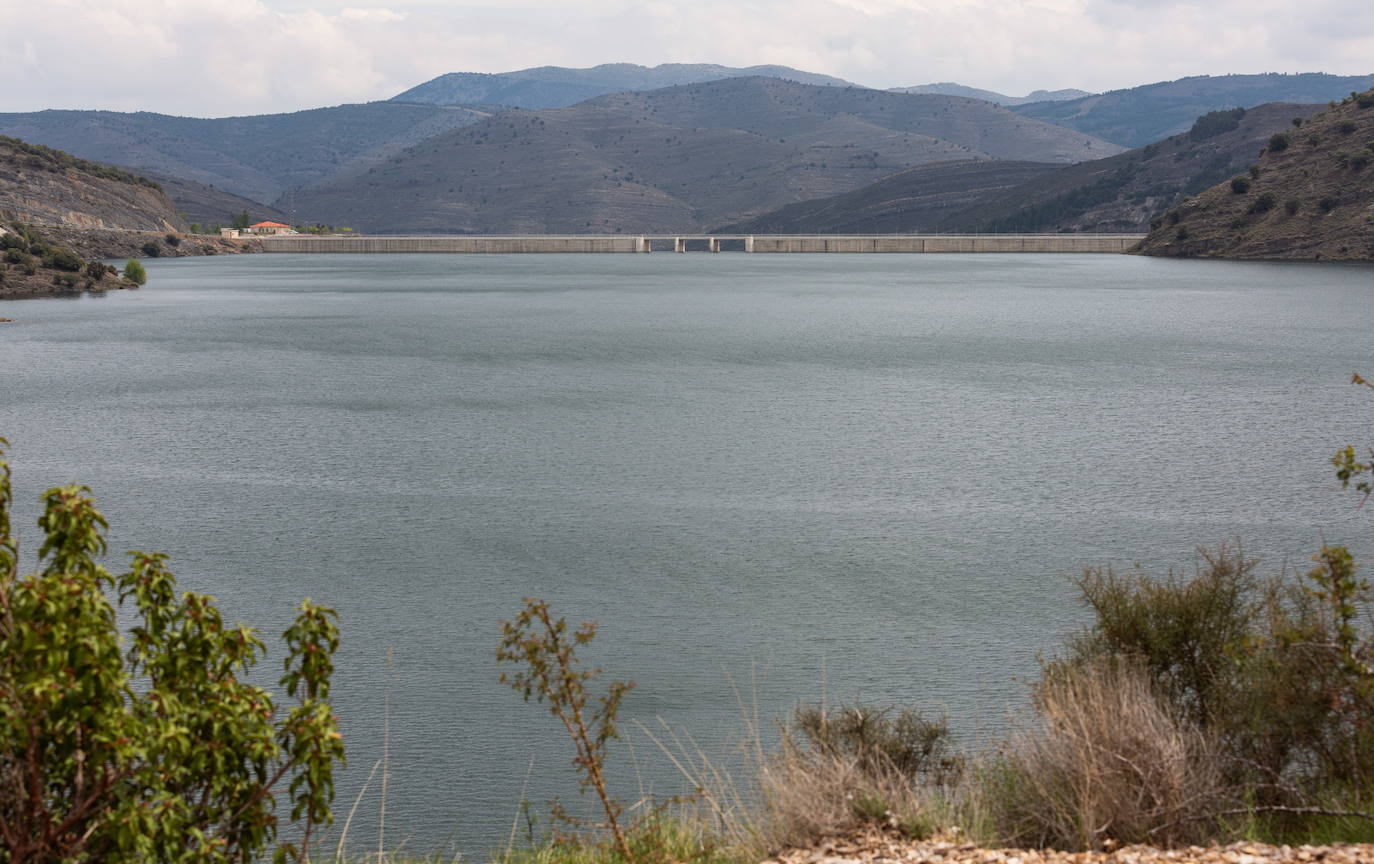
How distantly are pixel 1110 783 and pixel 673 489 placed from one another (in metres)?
17.2

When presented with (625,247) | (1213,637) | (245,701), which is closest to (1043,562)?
(1213,637)

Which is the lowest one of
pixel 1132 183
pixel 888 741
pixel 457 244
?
pixel 888 741

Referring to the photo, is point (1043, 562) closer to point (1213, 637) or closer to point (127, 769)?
point (1213, 637)

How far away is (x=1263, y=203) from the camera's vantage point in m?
102

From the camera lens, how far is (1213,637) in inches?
422

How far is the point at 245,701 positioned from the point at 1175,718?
659 cm

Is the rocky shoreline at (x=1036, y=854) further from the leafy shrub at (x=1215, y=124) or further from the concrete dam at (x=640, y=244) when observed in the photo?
the leafy shrub at (x=1215, y=124)

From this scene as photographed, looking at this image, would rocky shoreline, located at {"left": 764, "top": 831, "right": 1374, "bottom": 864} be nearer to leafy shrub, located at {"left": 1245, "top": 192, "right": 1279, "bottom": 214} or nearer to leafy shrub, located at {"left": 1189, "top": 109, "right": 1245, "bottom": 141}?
leafy shrub, located at {"left": 1245, "top": 192, "right": 1279, "bottom": 214}

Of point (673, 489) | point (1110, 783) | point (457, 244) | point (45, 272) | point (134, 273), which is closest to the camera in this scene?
point (1110, 783)

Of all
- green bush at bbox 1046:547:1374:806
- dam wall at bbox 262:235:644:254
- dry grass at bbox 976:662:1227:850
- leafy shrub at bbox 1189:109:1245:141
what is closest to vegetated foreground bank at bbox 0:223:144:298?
dam wall at bbox 262:235:644:254

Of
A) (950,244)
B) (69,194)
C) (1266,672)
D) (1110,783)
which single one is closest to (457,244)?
(69,194)

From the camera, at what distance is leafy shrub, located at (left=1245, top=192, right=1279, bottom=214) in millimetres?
100938

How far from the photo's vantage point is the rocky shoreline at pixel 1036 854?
6.42 meters

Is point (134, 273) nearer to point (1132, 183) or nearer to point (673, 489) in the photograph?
point (673, 489)
